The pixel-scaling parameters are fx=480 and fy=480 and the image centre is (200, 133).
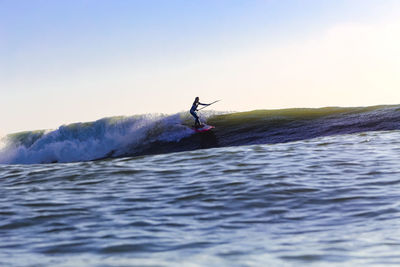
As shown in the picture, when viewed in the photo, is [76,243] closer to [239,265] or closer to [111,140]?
[239,265]

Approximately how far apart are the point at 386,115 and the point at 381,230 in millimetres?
18280

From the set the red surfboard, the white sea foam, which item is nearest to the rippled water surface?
the red surfboard

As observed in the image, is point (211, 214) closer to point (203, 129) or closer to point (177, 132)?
→ point (203, 129)

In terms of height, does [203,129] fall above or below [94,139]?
below

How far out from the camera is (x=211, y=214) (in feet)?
20.6

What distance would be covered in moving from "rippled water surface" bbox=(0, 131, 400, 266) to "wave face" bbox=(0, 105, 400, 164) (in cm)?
1039

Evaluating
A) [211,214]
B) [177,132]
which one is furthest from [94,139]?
[211,214]

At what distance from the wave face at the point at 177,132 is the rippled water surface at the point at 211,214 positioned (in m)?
10.4

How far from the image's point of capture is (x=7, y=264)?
4465 millimetres

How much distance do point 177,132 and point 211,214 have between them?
18213mm

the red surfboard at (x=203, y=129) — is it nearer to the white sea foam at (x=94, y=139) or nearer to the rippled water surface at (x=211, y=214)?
the white sea foam at (x=94, y=139)

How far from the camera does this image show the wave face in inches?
849

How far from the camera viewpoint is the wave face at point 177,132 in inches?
849

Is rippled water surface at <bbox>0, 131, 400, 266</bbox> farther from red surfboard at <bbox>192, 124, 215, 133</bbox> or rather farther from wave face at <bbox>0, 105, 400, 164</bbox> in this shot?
red surfboard at <bbox>192, 124, 215, 133</bbox>
